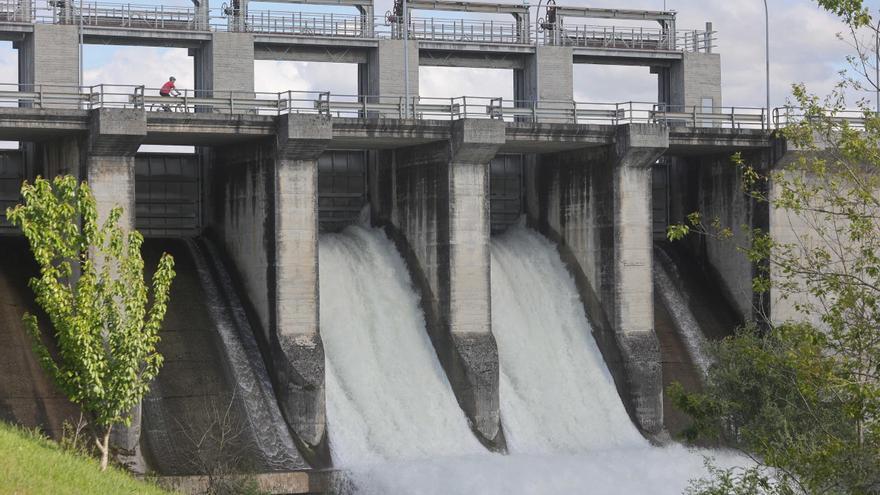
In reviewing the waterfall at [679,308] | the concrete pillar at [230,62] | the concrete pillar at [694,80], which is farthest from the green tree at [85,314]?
the concrete pillar at [694,80]

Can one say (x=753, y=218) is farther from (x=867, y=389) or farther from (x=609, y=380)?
(x=867, y=389)

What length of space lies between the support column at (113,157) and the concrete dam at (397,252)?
0.22 feet

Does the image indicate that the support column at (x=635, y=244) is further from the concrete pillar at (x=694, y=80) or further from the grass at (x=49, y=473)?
the grass at (x=49, y=473)

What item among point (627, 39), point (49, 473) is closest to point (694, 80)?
point (627, 39)

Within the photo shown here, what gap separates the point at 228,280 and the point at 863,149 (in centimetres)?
2685

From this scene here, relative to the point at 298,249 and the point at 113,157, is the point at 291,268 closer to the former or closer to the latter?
the point at 298,249

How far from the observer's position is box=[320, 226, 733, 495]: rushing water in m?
43.1

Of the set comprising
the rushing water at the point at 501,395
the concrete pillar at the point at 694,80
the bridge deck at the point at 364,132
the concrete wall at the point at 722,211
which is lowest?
the rushing water at the point at 501,395

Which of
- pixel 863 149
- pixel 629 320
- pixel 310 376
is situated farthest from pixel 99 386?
pixel 629 320

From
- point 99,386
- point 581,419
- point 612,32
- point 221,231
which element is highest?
point 612,32

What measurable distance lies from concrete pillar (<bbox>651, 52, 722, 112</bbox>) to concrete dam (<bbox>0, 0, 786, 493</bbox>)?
2.71m

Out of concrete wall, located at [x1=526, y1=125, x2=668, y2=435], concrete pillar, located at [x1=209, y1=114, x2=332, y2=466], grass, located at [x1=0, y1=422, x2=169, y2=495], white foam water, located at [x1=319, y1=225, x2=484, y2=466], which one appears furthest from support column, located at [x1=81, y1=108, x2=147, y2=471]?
concrete wall, located at [x1=526, y1=125, x2=668, y2=435]

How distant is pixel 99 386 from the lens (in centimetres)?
3425

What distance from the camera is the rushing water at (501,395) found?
43.1m
